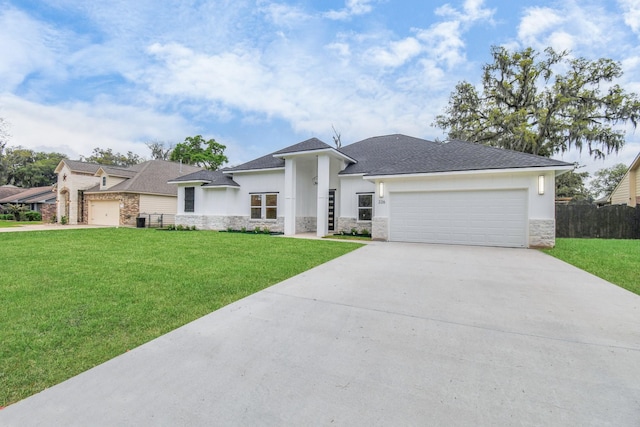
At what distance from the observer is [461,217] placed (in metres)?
10.1

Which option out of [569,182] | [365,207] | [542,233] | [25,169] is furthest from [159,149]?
[569,182]

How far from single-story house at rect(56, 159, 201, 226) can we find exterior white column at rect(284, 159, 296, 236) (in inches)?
495

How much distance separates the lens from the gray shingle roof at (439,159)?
9.62 metres

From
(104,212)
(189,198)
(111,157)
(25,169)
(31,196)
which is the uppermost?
(111,157)

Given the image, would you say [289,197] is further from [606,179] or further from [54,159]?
[54,159]

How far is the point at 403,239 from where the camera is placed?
1099 cm

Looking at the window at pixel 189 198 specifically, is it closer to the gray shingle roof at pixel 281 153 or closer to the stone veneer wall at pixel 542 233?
the gray shingle roof at pixel 281 153

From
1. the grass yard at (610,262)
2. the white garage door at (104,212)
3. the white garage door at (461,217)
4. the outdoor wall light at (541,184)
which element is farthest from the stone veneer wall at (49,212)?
the grass yard at (610,262)

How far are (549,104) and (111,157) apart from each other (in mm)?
54250

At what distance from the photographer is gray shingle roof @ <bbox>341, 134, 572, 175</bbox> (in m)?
9.62

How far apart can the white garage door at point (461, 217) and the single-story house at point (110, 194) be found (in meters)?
18.2

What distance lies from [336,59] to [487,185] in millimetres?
9834

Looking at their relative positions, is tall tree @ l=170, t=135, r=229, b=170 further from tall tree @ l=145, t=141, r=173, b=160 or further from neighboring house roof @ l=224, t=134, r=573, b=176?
neighboring house roof @ l=224, t=134, r=573, b=176

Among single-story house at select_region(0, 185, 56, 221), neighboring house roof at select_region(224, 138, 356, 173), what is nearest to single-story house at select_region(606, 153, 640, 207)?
neighboring house roof at select_region(224, 138, 356, 173)
